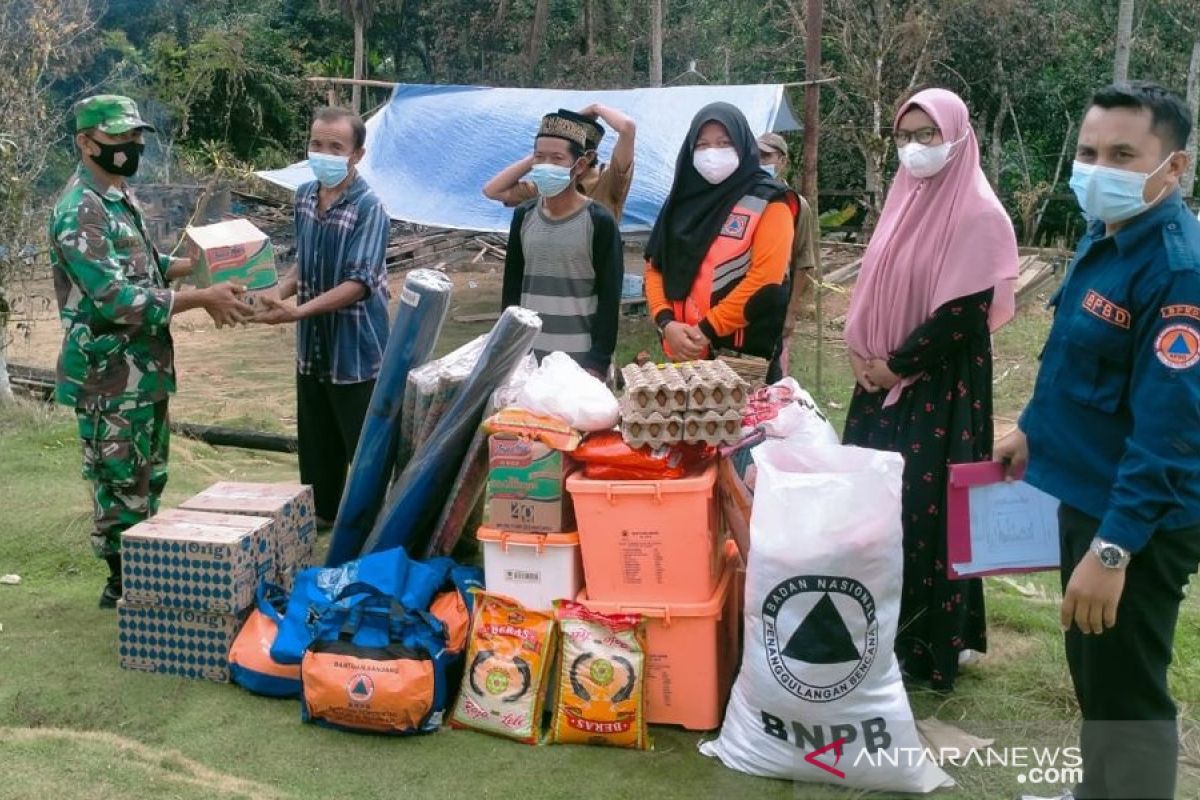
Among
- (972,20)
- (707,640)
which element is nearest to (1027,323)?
(972,20)

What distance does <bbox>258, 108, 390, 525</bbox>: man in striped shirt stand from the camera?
4.15 meters

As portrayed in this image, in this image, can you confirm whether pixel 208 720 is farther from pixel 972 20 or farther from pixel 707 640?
pixel 972 20

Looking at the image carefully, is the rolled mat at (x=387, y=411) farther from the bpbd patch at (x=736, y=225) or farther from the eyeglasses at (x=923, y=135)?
the eyeglasses at (x=923, y=135)

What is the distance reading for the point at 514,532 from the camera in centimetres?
313

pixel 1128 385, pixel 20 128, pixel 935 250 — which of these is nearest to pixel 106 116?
pixel 935 250

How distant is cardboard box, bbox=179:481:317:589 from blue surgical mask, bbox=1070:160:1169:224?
99.6 inches

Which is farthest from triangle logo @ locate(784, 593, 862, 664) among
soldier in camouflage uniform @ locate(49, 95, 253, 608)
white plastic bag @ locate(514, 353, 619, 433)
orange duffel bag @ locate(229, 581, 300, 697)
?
soldier in camouflage uniform @ locate(49, 95, 253, 608)

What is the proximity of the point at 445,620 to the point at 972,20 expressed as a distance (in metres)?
15.5

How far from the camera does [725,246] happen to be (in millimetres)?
3754

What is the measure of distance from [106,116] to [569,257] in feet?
5.18

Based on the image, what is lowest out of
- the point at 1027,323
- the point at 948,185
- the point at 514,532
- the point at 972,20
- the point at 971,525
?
the point at 1027,323

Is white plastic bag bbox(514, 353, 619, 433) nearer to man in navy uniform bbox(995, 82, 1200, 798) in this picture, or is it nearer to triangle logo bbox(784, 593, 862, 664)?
triangle logo bbox(784, 593, 862, 664)

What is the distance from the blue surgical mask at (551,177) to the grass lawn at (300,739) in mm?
1882

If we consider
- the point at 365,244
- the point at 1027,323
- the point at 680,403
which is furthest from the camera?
the point at 1027,323
